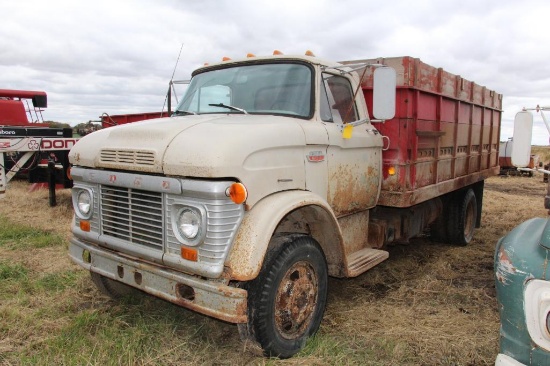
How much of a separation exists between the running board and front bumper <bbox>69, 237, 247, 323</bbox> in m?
1.38

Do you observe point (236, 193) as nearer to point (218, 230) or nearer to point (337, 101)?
point (218, 230)

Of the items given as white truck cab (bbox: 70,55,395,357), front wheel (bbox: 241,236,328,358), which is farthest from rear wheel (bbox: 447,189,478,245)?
front wheel (bbox: 241,236,328,358)

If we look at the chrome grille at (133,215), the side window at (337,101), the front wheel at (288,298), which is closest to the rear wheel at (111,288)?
the chrome grille at (133,215)

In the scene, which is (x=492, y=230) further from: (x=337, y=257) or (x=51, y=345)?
(x=51, y=345)

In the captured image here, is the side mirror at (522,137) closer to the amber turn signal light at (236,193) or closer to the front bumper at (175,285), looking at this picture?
the amber turn signal light at (236,193)

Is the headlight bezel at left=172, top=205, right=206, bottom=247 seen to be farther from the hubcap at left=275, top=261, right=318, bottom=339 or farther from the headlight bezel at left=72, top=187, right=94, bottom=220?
the headlight bezel at left=72, top=187, right=94, bottom=220

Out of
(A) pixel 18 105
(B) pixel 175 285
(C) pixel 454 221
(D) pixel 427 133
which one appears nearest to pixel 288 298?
(B) pixel 175 285

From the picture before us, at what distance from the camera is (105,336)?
338 centimetres

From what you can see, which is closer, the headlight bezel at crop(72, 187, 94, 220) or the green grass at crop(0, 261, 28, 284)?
the headlight bezel at crop(72, 187, 94, 220)

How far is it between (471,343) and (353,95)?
239 cm

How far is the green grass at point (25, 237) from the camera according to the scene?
610cm

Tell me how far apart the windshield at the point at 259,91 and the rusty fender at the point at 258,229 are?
34.0 inches

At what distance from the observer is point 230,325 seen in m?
3.73

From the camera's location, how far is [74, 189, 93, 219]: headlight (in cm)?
347
